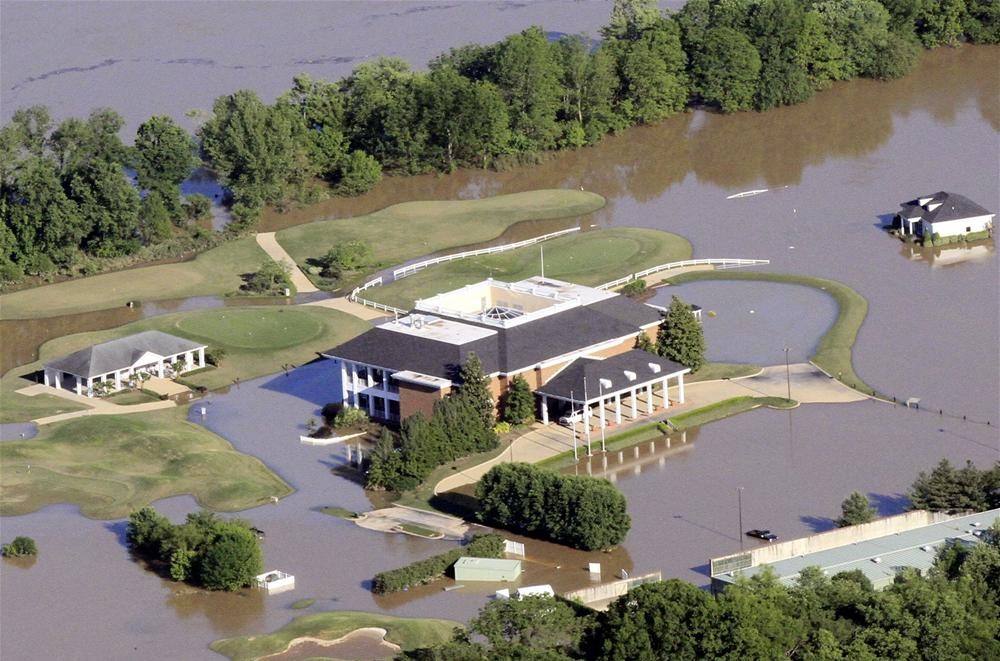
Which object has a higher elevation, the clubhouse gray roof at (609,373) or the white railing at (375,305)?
the clubhouse gray roof at (609,373)

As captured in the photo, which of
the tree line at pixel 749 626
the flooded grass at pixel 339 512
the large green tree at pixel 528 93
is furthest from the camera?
the large green tree at pixel 528 93

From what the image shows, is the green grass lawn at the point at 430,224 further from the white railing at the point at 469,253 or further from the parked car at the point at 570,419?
the parked car at the point at 570,419

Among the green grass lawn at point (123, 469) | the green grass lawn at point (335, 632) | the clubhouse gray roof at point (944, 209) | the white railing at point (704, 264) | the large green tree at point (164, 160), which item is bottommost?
the green grass lawn at point (335, 632)

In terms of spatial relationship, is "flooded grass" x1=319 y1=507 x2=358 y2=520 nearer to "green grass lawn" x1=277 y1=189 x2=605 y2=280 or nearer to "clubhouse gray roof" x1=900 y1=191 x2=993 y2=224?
"green grass lawn" x1=277 y1=189 x2=605 y2=280

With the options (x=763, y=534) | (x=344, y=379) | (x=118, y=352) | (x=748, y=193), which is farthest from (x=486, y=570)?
(x=748, y=193)

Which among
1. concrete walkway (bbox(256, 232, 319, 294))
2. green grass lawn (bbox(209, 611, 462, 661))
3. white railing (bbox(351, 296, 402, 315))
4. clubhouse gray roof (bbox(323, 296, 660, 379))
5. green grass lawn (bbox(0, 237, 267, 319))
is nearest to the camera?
green grass lawn (bbox(209, 611, 462, 661))

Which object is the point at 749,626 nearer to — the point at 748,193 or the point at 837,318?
the point at 837,318

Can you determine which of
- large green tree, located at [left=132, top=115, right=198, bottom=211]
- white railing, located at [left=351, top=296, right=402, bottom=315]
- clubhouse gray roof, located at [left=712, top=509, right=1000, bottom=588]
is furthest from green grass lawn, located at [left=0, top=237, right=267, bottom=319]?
clubhouse gray roof, located at [left=712, top=509, right=1000, bottom=588]

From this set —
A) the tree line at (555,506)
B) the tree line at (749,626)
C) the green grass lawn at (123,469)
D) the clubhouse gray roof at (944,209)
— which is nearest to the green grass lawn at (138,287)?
the green grass lawn at (123,469)
